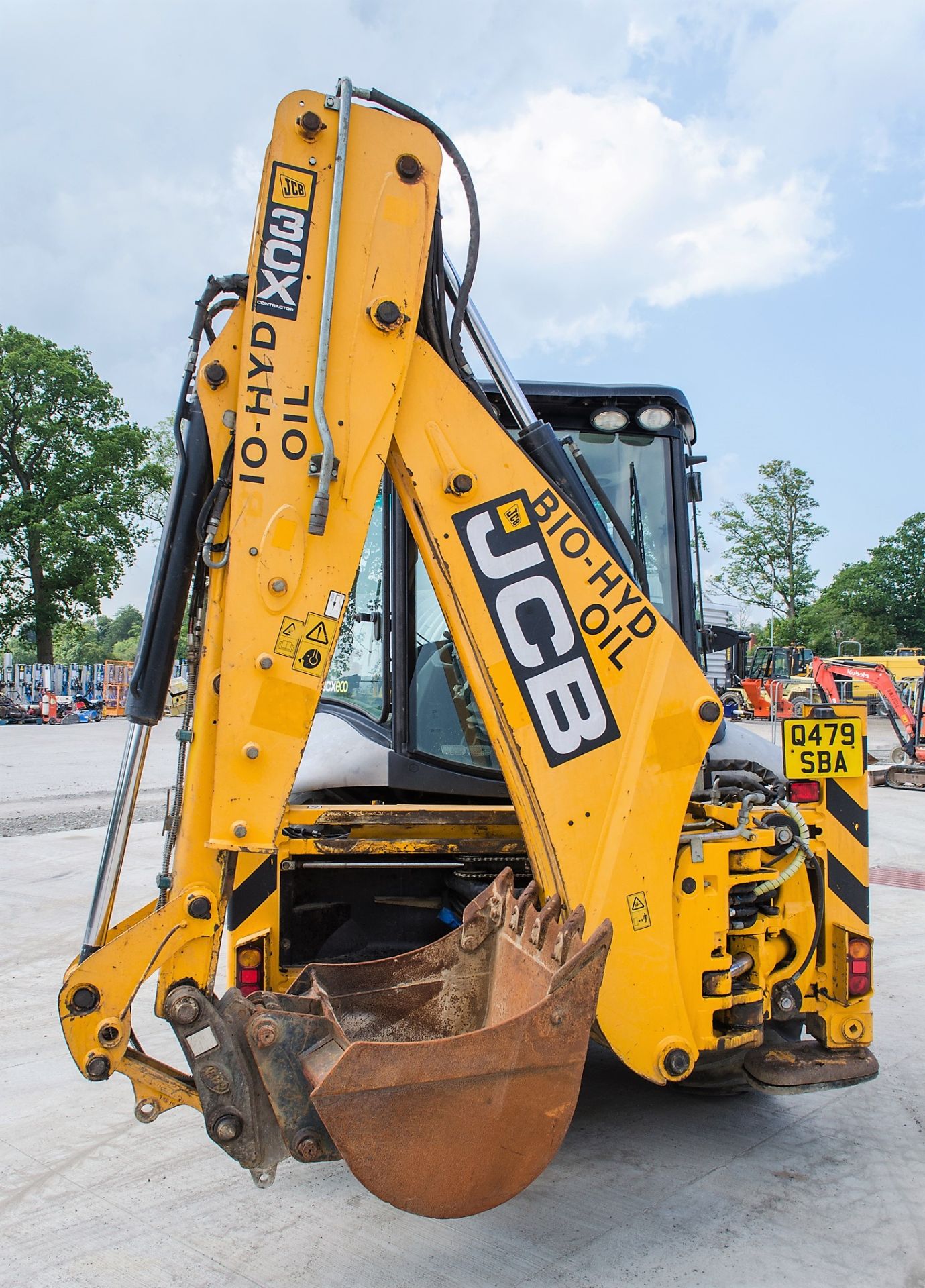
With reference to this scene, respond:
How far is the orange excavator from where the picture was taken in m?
15.4

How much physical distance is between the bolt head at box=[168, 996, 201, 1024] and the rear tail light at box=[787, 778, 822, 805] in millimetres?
2116

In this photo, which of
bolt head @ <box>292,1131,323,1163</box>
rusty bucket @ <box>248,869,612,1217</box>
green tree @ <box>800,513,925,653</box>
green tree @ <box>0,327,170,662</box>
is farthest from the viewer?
green tree @ <box>800,513,925,653</box>

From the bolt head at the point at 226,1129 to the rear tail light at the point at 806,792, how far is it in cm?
211

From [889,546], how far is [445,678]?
165 feet

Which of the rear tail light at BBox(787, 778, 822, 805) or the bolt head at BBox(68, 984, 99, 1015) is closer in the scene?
the bolt head at BBox(68, 984, 99, 1015)

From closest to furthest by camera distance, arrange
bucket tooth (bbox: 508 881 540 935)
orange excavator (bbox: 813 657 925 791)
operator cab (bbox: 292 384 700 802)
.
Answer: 1. bucket tooth (bbox: 508 881 540 935)
2. operator cab (bbox: 292 384 700 802)
3. orange excavator (bbox: 813 657 925 791)

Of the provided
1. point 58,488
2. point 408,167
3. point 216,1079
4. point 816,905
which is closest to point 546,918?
point 216,1079

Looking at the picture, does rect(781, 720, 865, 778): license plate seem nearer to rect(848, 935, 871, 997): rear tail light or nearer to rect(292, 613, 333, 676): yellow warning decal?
rect(848, 935, 871, 997): rear tail light

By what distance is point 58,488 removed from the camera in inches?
1406

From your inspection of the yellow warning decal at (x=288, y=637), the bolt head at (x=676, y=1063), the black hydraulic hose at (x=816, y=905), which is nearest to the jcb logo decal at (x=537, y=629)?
the yellow warning decal at (x=288, y=637)

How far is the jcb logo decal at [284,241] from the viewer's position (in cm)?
262

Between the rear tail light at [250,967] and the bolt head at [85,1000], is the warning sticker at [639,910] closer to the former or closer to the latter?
the rear tail light at [250,967]

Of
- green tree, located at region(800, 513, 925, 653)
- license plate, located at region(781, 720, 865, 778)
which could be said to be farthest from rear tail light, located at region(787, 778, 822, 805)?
green tree, located at region(800, 513, 925, 653)

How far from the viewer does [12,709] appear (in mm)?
28672
